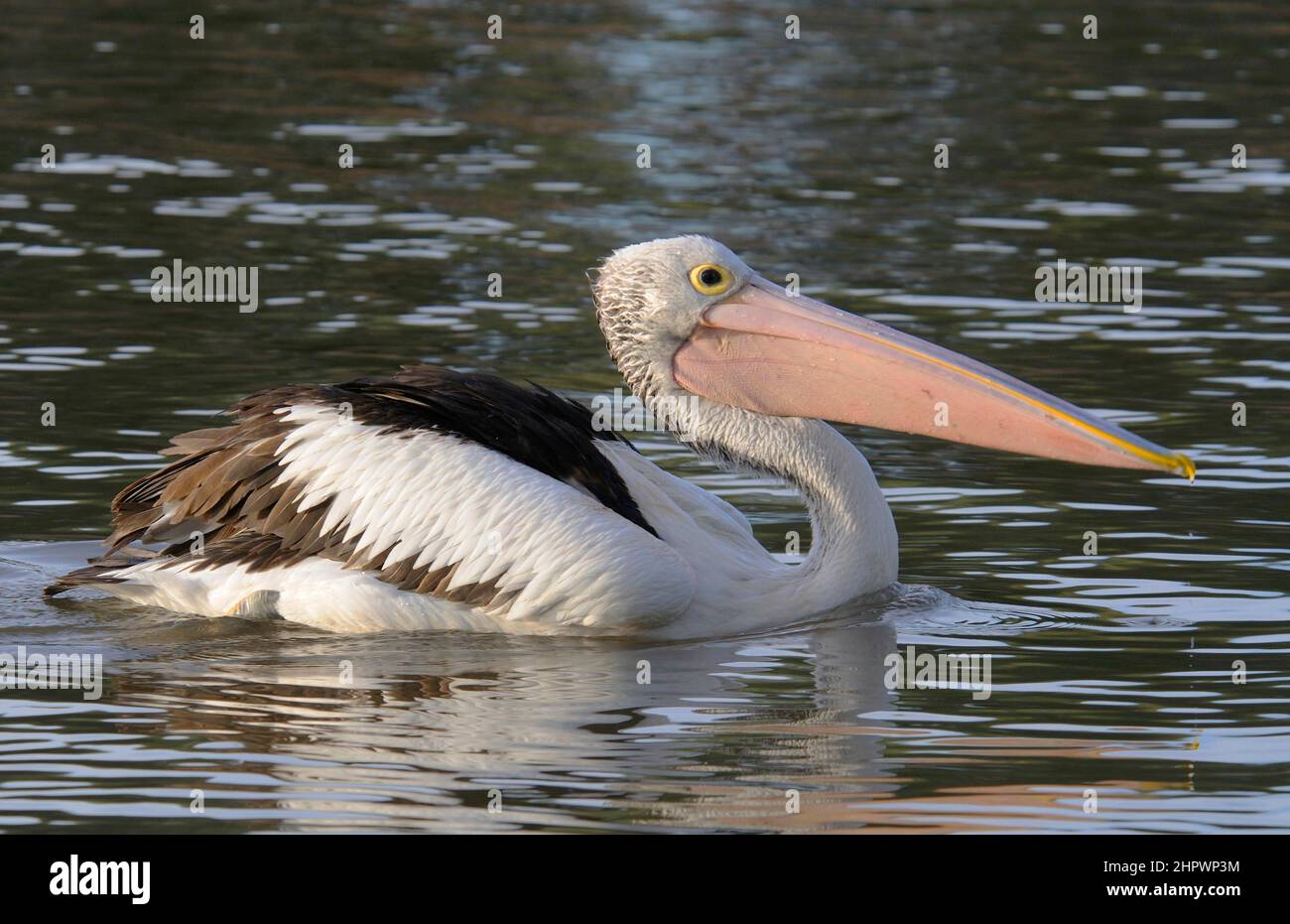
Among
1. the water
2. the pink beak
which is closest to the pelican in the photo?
the pink beak

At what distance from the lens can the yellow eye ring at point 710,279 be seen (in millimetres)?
8398

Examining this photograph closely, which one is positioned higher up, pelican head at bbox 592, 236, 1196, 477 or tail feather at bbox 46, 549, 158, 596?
pelican head at bbox 592, 236, 1196, 477

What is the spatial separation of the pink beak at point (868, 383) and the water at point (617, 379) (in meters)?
0.71

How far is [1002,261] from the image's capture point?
46.8 ft

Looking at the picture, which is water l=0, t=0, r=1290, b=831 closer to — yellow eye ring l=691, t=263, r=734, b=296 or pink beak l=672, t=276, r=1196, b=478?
pink beak l=672, t=276, r=1196, b=478

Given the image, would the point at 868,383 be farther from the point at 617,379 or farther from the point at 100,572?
the point at 617,379

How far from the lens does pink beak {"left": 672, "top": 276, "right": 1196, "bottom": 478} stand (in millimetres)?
7793

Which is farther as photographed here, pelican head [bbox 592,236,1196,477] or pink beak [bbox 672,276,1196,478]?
pelican head [bbox 592,236,1196,477]

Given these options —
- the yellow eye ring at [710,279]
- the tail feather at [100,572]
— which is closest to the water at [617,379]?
the tail feather at [100,572]
